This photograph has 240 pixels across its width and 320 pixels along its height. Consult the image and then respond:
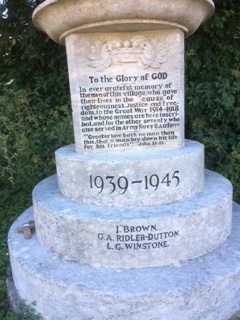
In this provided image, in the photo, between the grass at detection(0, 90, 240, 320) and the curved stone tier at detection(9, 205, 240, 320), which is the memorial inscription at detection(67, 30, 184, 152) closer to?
the curved stone tier at detection(9, 205, 240, 320)

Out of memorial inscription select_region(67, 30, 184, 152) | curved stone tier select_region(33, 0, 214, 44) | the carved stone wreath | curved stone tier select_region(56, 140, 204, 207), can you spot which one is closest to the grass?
curved stone tier select_region(56, 140, 204, 207)

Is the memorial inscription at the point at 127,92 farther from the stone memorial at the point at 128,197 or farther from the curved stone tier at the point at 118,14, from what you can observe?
the curved stone tier at the point at 118,14

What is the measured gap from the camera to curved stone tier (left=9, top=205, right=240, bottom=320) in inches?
85.9

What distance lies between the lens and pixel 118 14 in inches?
95.1

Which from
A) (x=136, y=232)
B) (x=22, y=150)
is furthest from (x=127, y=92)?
(x=22, y=150)

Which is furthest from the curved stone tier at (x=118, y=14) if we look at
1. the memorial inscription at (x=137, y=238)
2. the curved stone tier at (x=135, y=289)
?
the curved stone tier at (x=135, y=289)

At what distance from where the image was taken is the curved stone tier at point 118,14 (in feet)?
7.84

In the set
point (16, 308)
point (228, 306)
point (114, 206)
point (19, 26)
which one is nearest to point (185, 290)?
point (228, 306)

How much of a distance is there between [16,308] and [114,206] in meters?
1.08

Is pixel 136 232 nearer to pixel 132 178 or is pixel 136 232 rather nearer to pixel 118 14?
pixel 132 178

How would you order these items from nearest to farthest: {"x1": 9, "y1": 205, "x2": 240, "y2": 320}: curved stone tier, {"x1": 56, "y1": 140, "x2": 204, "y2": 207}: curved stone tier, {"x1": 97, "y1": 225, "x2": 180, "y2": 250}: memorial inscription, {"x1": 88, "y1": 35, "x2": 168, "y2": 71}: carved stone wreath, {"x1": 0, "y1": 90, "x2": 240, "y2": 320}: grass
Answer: {"x1": 9, "y1": 205, "x2": 240, "y2": 320}: curved stone tier < {"x1": 97, "y1": 225, "x2": 180, "y2": 250}: memorial inscription < {"x1": 56, "y1": 140, "x2": 204, "y2": 207}: curved stone tier < {"x1": 88, "y1": 35, "x2": 168, "y2": 71}: carved stone wreath < {"x1": 0, "y1": 90, "x2": 240, "y2": 320}: grass

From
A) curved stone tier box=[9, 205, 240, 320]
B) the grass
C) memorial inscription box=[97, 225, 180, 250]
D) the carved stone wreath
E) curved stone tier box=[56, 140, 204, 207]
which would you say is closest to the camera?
curved stone tier box=[9, 205, 240, 320]

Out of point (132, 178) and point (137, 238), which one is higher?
point (132, 178)

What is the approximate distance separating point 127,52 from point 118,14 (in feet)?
1.31
